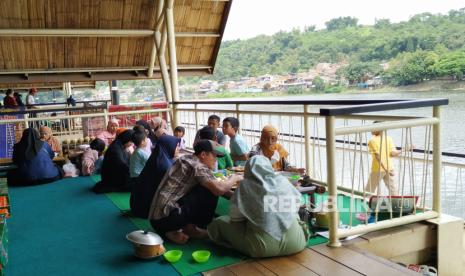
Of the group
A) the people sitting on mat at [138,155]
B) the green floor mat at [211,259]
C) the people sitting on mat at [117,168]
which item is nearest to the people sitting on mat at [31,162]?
the people sitting on mat at [117,168]

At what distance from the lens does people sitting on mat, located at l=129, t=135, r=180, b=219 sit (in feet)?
11.5

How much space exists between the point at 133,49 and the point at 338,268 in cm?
765

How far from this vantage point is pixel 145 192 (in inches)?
145

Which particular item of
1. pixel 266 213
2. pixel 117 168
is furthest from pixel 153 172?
pixel 117 168

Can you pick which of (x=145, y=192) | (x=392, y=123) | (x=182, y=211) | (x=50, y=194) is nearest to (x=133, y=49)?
(x=50, y=194)

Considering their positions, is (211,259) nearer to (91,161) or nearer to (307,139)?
(307,139)

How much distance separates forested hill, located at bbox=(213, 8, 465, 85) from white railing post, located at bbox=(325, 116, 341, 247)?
5272mm

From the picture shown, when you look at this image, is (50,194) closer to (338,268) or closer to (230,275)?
(230,275)

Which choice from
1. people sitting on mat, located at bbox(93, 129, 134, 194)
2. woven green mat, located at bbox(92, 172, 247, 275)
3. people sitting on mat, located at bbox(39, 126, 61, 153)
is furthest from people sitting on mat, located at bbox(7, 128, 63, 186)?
woven green mat, located at bbox(92, 172, 247, 275)

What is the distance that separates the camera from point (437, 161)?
3014 millimetres

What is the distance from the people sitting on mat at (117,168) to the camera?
4.84 m

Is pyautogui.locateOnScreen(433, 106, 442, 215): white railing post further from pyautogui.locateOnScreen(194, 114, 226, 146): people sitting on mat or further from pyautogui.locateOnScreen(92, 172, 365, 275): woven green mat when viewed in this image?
pyautogui.locateOnScreen(194, 114, 226, 146): people sitting on mat

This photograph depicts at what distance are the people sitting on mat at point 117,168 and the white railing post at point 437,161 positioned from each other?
10.7ft

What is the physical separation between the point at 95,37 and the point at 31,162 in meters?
3.68
